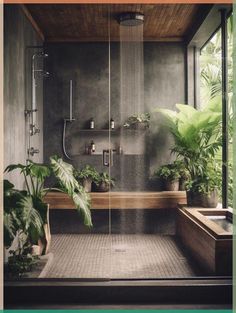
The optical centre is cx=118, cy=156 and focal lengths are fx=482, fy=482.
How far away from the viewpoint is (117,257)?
14.6 ft

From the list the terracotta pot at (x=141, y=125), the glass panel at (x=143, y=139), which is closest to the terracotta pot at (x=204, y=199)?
the glass panel at (x=143, y=139)

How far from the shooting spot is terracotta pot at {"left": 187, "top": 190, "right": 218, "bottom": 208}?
16.9 ft

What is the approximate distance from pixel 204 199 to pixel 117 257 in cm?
126

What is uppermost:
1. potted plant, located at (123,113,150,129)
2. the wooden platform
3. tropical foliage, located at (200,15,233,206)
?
tropical foliage, located at (200,15,233,206)

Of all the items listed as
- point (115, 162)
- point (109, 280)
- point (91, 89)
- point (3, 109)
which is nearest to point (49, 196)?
point (115, 162)

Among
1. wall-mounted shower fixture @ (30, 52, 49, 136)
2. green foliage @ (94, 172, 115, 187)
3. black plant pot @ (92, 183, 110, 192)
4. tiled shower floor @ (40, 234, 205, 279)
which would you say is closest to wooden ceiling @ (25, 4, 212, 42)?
wall-mounted shower fixture @ (30, 52, 49, 136)

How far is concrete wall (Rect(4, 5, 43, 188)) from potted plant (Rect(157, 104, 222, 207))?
1720 mm

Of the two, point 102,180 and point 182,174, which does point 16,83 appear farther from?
point 182,174

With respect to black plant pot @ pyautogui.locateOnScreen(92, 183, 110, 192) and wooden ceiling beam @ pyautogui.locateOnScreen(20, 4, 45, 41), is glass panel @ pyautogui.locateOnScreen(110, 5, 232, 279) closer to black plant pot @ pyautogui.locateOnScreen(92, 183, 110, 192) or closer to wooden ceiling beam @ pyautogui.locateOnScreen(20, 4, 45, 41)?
black plant pot @ pyautogui.locateOnScreen(92, 183, 110, 192)

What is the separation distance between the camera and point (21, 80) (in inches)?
184

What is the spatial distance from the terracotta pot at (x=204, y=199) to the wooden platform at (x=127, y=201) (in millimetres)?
346

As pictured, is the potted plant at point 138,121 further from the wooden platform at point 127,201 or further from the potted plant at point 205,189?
the potted plant at point 205,189

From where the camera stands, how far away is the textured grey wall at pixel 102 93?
6.11m

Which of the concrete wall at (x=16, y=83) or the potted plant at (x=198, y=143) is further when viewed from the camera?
the potted plant at (x=198, y=143)
